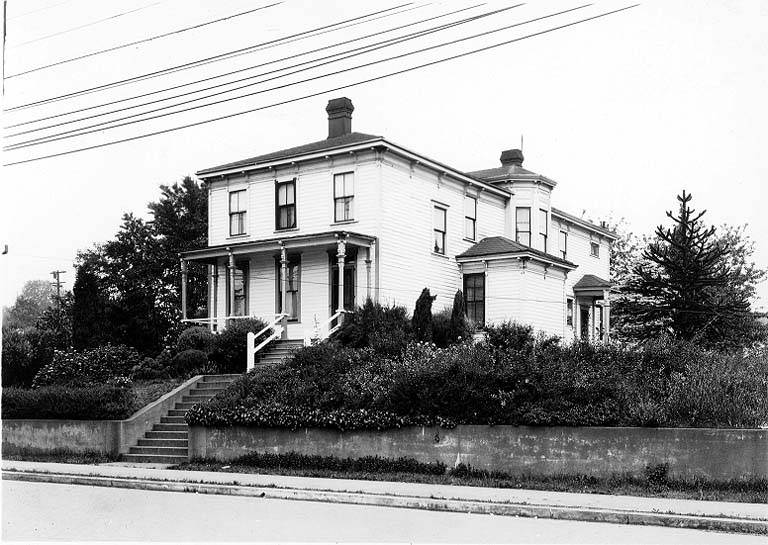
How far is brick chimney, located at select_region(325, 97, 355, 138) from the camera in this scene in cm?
3400

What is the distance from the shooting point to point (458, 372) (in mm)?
19188

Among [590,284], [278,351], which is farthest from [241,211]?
[590,284]

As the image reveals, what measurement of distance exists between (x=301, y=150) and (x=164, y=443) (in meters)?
13.0

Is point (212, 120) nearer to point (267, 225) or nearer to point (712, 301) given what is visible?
point (267, 225)

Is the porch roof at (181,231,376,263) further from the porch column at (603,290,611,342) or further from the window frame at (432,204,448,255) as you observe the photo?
the porch column at (603,290,611,342)

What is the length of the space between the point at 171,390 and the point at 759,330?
799 inches

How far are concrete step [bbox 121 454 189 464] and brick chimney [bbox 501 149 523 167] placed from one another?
2245cm

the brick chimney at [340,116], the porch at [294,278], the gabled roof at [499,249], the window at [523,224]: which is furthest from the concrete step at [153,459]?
the window at [523,224]

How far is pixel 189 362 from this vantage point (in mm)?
26766

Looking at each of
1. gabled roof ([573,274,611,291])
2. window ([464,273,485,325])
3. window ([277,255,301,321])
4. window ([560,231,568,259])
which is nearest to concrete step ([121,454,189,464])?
window ([277,255,301,321])

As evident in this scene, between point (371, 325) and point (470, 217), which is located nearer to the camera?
point (371, 325)

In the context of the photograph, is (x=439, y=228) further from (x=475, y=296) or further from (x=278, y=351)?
(x=278, y=351)

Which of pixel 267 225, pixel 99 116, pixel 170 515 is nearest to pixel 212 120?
pixel 99 116

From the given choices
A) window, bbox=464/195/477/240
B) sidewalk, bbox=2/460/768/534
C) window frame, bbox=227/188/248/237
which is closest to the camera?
sidewalk, bbox=2/460/768/534
